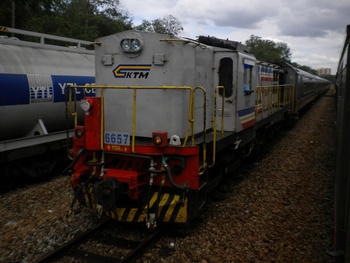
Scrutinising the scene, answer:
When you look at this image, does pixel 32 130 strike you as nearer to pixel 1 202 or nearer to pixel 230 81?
pixel 1 202

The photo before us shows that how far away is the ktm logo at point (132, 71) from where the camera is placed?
5.45 meters

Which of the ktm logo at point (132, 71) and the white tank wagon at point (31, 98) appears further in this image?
the white tank wagon at point (31, 98)

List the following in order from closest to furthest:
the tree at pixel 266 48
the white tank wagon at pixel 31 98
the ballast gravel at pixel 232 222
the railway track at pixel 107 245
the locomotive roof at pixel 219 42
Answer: the railway track at pixel 107 245
the ballast gravel at pixel 232 222
the locomotive roof at pixel 219 42
the white tank wagon at pixel 31 98
the tree at pixel 266 48

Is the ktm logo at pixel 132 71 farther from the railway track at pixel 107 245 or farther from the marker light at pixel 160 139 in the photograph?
the railway track at pixel 107 245

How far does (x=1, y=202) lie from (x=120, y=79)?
3.64 m

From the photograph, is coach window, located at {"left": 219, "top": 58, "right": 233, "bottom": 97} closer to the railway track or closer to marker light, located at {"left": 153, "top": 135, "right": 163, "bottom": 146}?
marker light, located at {"left": 153, "top": 135, "right": 163, "bottom": 146}

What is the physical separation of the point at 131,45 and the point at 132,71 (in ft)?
1.35

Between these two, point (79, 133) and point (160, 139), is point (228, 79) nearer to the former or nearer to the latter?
point (160, 139)

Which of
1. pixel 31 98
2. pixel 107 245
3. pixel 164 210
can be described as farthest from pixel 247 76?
pixel 31 98

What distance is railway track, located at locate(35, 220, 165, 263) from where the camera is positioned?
4547 millimetres

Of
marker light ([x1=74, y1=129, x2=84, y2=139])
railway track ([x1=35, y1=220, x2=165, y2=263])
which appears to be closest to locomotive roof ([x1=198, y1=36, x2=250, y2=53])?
marker light ([x1=74, y1=129, x2=84, y2=139])

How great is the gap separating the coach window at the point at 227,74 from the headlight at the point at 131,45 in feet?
6.89

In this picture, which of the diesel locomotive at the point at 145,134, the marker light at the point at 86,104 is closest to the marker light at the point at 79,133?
the diesel locomotive at the point at 145,134

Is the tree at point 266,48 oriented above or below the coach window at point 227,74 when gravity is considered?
above
